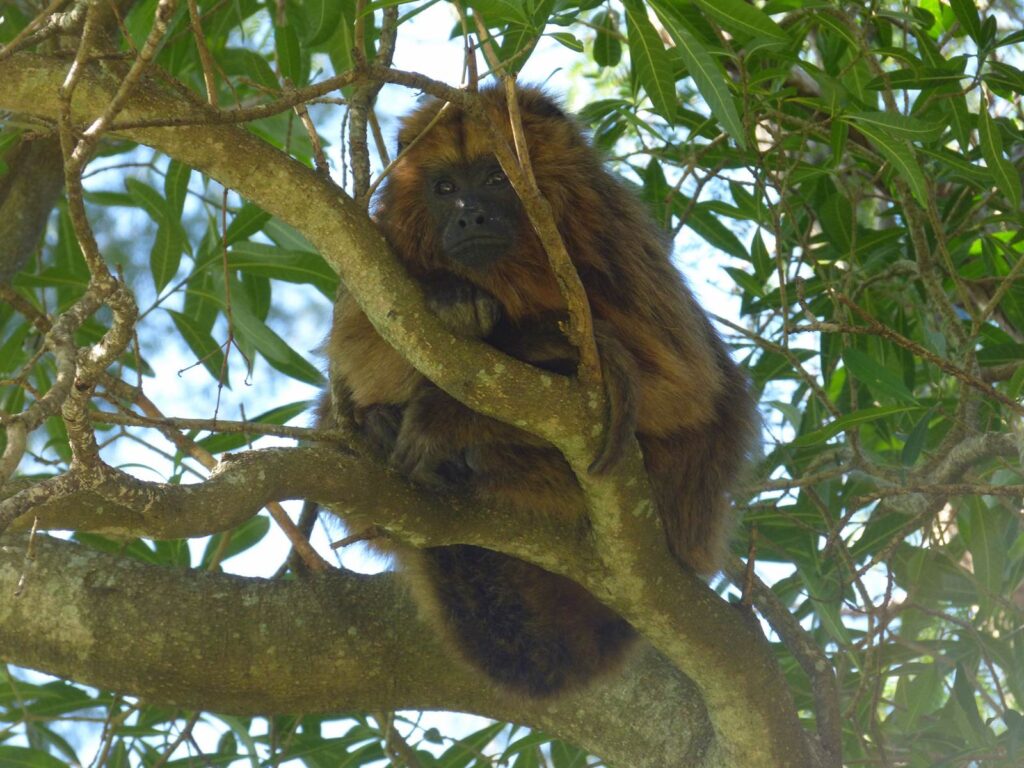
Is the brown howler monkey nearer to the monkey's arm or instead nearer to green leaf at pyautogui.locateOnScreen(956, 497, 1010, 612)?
the monkey's arm

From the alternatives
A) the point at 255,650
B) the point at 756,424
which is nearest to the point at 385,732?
the point at 255,650

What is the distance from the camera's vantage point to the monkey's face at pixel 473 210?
137 inches

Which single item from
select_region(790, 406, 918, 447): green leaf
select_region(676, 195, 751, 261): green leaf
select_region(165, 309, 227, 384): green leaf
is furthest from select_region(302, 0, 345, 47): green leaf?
select_region(790, 406, 918, 447): green leaf

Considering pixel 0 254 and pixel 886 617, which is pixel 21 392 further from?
pixel 886 617

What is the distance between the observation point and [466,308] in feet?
10.9

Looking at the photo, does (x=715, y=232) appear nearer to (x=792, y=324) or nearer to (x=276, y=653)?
(x=792, y=324)

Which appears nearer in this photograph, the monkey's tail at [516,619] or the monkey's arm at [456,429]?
the monkey's arm at [456,429]

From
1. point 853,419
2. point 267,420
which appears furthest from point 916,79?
point 267,420

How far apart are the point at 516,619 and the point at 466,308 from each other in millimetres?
966

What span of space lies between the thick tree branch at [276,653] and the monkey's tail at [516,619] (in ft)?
0.43

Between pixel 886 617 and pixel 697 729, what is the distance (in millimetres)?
699

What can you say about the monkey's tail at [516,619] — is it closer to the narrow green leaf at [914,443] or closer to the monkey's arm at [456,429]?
the monkey's arm at [456,429]

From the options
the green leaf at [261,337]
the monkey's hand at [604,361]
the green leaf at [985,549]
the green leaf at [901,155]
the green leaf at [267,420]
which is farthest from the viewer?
the green leaf at [267,420]

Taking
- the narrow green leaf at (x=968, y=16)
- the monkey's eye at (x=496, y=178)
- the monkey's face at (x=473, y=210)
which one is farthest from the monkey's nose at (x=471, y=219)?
the narrow green leaf at (x=968, y=16)
